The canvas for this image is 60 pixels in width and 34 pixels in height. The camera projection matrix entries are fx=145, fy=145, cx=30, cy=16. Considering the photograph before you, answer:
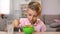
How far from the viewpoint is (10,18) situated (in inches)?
57.6

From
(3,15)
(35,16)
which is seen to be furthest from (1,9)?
(35,16)

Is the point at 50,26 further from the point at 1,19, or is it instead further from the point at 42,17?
the point at 1,19

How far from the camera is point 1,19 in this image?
146cm

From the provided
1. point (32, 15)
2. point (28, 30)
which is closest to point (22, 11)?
point (32, 15)

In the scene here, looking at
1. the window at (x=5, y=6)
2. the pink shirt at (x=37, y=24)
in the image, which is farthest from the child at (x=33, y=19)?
the window at (x=5, y=6)

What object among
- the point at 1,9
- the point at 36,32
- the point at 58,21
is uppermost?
the point at 1,9

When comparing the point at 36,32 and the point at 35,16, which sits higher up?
the point at 35,16

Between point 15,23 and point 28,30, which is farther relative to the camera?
point 15,23

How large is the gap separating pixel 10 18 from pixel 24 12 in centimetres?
15

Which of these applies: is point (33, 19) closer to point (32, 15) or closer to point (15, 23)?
point (32, 15)

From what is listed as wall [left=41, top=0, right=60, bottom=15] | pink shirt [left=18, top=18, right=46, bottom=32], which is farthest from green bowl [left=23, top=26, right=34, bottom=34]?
wall [left=41, top=0, right=60, bottom=15]

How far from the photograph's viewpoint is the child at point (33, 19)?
4.78 feet

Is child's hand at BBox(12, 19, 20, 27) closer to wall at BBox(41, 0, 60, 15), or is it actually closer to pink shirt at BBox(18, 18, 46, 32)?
pink shirt at BBox(18, 18, 46, 32)

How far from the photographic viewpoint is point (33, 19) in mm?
1465
